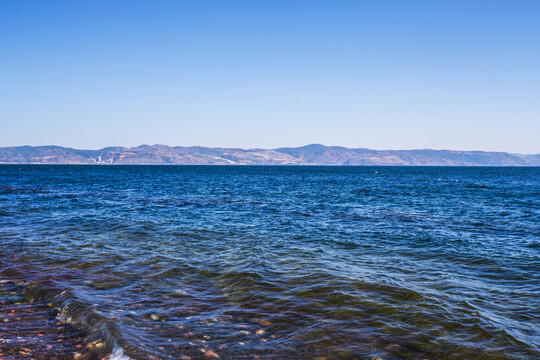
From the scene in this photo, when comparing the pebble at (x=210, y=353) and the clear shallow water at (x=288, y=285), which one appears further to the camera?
the clear shallow water at (x=288, y=285)

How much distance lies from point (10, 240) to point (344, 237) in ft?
51.7

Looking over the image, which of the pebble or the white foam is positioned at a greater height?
the white foam

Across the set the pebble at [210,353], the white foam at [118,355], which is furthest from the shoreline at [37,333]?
the pebble at [210,353]

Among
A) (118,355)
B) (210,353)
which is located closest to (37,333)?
(118,355)

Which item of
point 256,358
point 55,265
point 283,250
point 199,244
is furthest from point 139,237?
point 256,358

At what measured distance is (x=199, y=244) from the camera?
1661cm

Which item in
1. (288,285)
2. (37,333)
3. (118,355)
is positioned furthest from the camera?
(288,285)

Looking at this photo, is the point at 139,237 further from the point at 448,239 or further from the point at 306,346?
the point at 448,239

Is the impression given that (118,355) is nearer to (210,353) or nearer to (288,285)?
(210,353)

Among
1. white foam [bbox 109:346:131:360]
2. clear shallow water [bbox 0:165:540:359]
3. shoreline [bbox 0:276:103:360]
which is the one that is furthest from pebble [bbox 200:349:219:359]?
shoreline [bbox 0:276:103:360]

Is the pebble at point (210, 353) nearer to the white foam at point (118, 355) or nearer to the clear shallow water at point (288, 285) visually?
the clear shallow water at point (288, 285)

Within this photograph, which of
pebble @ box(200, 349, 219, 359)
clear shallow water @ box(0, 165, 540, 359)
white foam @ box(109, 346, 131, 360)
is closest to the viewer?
white foam @ box(109, 346, 131, 360)

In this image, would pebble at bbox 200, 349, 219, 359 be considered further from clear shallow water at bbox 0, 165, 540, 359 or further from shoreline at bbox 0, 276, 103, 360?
shoreline at bbox 0, 276, 103, 360

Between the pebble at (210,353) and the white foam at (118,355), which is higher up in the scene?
the white foam at (118,355)
